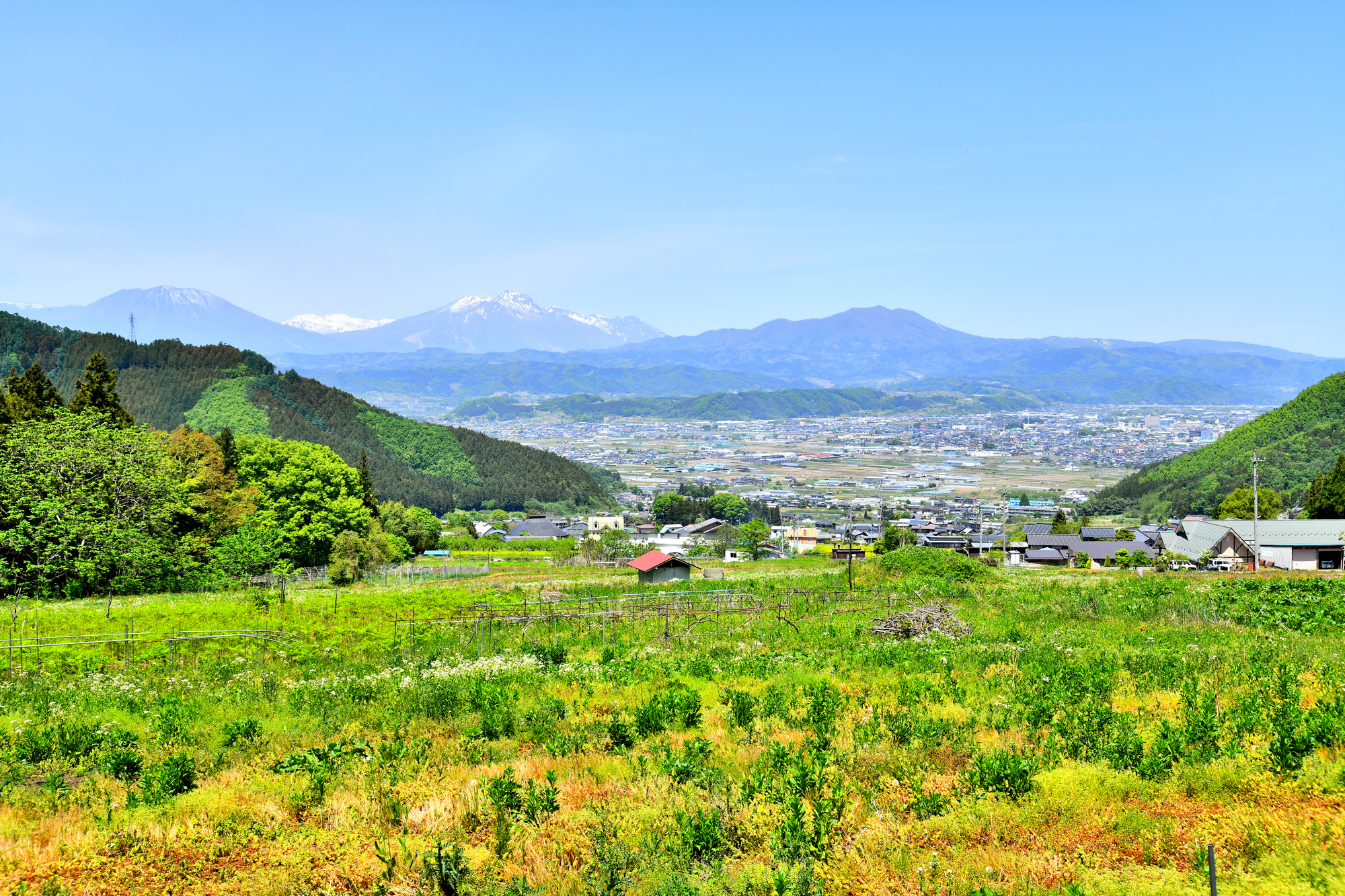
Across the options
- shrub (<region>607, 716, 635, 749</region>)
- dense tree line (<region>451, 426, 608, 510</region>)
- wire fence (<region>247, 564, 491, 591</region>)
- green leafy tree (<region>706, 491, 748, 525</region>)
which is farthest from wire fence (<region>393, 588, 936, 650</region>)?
dense tree line (<region>451, 426, 608, 510</region>)

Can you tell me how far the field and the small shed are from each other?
646 inches

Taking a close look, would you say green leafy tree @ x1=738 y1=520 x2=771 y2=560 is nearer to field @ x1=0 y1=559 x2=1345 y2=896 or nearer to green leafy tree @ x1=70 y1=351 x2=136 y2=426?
green leafy tree @ x1=70 y1=351 x2=136 y2=426

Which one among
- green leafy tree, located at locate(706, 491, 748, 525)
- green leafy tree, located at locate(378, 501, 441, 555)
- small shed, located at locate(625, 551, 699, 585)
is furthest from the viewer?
green leafy tree, located at locate(706, 491, 748, 525)

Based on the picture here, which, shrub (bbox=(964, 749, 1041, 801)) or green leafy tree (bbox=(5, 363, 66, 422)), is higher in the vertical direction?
green leafy tree (bbox=(5, 363, 66, 422))

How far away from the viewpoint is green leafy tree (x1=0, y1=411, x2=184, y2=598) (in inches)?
1137

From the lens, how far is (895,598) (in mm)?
24547

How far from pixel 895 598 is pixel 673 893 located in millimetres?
19710

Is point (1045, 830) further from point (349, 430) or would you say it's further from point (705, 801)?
point (349, 430)

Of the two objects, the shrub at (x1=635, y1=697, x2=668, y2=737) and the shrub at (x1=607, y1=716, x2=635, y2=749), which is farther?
the shrub at (x1=635, y1=697, x2=668, y2=737)

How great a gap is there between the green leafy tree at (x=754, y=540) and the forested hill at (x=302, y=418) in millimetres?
41055

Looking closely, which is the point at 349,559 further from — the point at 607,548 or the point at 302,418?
the point at 302,418

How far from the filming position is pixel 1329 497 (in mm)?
51562

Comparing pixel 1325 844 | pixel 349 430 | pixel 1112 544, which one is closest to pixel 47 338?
pixel 349 430

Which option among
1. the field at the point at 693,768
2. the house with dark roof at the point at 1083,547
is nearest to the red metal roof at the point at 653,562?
the field at the point at 693,768
